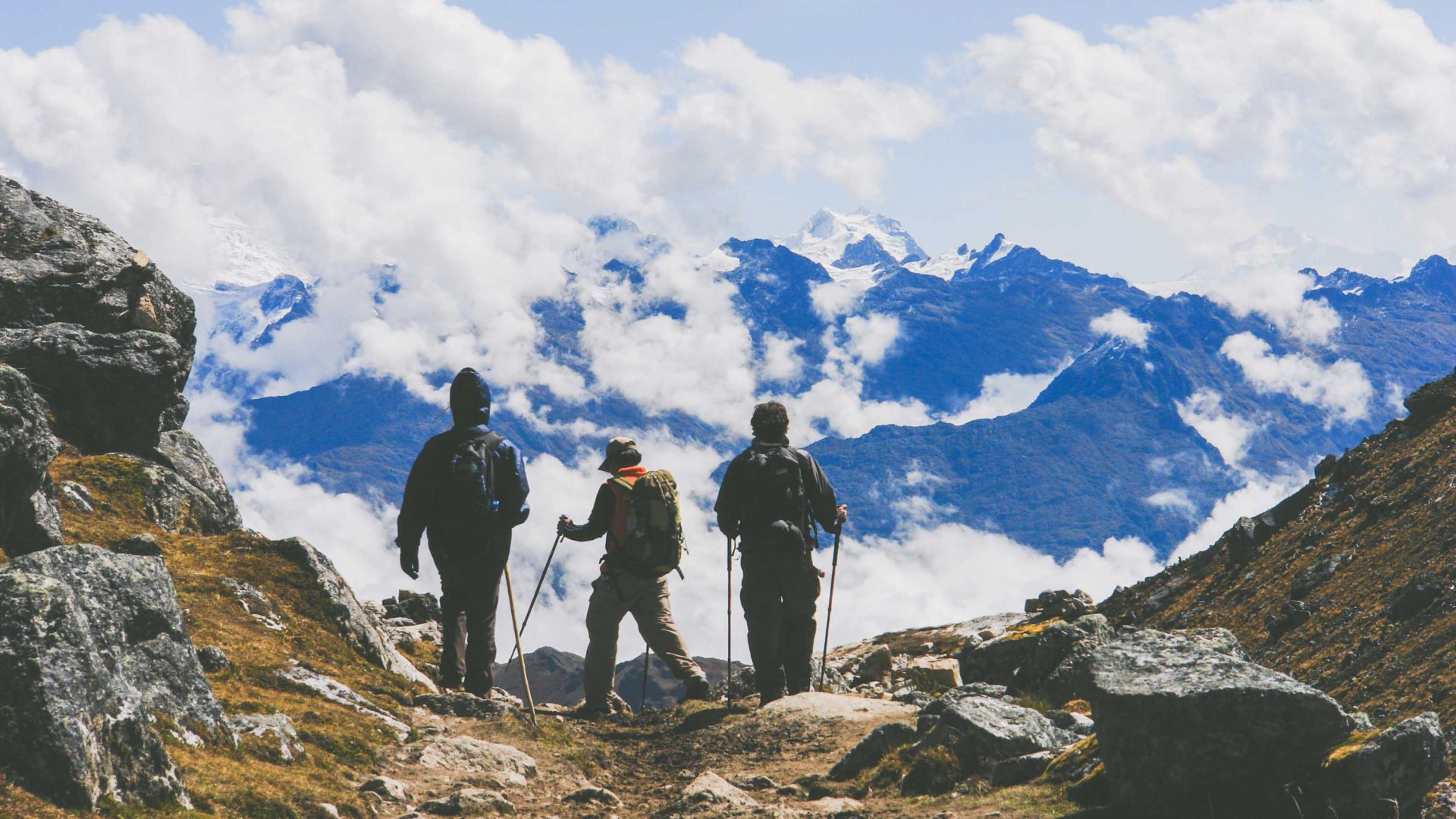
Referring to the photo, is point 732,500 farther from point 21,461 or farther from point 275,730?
point 21,461

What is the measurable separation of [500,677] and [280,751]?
154920 mm

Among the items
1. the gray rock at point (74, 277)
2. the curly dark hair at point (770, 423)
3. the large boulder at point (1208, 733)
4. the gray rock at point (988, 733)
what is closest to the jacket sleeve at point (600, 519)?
the curly dark hair at point (770, 423)

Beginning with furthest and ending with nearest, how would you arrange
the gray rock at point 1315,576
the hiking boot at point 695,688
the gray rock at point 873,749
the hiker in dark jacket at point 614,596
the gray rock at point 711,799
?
1. the gray rock at point 1315,576
2. the hiking boot at point 695,688
3. the hiker in dark jacket at point 614,596
4. the gray rock at point 873,749
5. the gray rock at point 711,799

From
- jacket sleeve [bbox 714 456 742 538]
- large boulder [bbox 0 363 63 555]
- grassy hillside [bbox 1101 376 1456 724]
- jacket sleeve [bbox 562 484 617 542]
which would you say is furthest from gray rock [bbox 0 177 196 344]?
grassy hillside [bbox 1101 376 1456 724]

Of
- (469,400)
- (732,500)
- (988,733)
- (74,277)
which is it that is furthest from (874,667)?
(74,277)

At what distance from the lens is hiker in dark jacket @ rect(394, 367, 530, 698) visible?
15.0m

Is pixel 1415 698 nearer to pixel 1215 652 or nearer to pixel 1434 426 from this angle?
pixel 1215 652

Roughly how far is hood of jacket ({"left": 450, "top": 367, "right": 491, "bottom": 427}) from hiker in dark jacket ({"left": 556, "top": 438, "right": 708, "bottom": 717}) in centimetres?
202

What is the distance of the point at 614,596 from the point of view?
16.8 m

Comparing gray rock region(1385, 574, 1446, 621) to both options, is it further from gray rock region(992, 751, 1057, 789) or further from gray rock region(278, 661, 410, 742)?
gray rock region(278, 661, 410, 742)

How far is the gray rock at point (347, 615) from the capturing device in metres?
16.5

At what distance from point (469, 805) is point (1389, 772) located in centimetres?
705

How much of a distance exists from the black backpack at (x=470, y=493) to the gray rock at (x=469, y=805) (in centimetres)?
511

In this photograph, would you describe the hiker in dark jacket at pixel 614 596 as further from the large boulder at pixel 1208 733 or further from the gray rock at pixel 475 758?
the large boulder at pixel 1208 733
